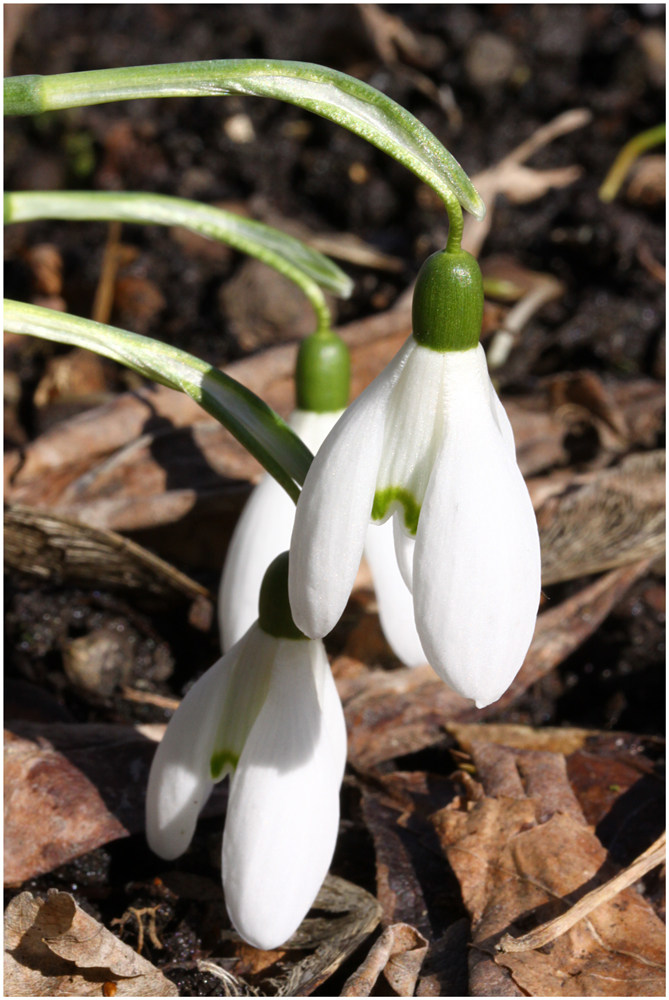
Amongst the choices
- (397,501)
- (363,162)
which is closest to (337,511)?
(397,501)

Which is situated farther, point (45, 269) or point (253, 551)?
point (45, 269)

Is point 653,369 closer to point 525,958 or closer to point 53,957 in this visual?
point 525,958

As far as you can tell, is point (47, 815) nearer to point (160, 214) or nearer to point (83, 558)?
point (83, 558)

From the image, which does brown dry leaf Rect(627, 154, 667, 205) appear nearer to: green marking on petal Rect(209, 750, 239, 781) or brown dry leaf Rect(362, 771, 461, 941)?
brown dry leaf Rect(362, 771, 461, 941)

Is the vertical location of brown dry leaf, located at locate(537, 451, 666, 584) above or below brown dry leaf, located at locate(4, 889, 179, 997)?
above

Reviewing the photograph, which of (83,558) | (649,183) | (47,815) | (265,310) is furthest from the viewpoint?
(649,183)

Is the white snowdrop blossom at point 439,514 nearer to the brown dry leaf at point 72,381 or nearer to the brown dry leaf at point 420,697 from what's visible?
the brown dry leaf at point 420,697

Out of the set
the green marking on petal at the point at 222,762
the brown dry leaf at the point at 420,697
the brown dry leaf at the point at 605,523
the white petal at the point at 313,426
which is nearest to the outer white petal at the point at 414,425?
the green marking on petal at the point at 222,762

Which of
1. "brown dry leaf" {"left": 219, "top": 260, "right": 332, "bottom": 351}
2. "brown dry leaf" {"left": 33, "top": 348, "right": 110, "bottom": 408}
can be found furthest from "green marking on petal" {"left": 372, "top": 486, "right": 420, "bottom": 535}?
"brown dry leaf" {"left": 219, "top": 260, "right": 332, "bottom": 351}

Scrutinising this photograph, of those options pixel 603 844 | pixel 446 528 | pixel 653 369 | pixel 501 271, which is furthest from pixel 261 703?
pixel 501 271
